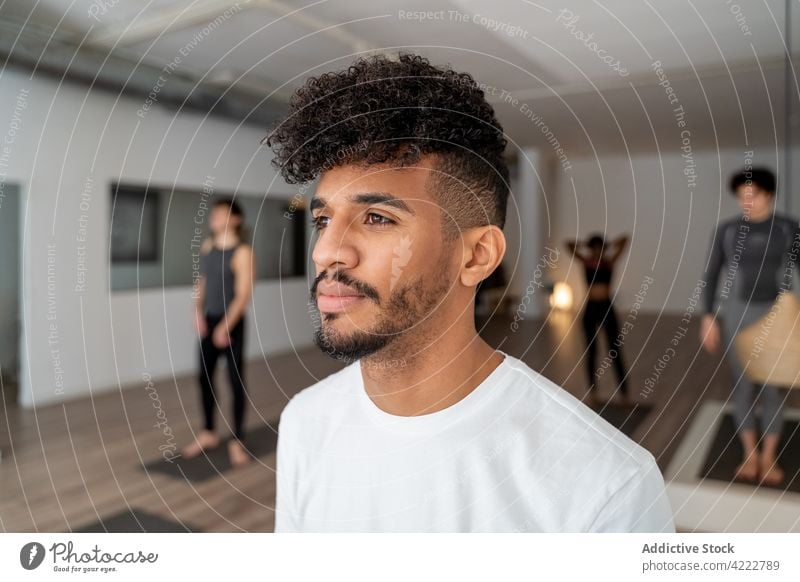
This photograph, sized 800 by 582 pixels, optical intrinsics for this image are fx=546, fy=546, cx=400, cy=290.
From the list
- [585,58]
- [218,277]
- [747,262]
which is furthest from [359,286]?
[747,262]

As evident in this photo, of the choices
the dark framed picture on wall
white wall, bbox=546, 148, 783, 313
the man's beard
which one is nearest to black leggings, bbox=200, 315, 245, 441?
the dark framed picture on wall

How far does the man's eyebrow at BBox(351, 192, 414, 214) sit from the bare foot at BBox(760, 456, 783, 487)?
0.85 m

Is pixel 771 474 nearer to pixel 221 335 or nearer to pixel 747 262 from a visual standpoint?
pixel 747 262

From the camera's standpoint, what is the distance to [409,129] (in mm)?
679

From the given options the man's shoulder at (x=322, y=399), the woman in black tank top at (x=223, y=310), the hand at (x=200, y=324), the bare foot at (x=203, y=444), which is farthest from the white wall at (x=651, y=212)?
the bare foot at (x=203, y=444)

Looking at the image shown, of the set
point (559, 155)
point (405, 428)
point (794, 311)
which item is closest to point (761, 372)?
point (794, 311)

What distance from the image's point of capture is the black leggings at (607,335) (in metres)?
0.85

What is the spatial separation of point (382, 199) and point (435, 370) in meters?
0.24

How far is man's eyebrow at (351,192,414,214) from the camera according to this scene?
2.26 ft

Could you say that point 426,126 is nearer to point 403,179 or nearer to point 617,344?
point 403,179

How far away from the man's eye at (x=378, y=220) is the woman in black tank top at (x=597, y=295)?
12.1 inches

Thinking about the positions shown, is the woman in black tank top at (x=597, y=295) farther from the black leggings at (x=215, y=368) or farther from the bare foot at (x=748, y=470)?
the black leggings at (x=215, y=368)

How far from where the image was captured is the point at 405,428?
2.51ft
